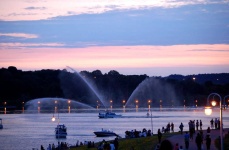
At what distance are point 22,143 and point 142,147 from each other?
135ft

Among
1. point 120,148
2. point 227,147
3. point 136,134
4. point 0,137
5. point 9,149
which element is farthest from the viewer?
point 0,137

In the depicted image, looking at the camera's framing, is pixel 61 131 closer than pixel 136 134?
No

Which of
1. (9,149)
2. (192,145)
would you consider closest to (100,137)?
(9,149)

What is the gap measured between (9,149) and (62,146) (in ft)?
48.3

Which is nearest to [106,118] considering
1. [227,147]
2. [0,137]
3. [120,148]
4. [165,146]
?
[0,137]

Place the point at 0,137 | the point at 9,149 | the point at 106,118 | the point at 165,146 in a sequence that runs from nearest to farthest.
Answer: the point at 165,146
the point at 9,149
the point at 0,137
the point at 106,118

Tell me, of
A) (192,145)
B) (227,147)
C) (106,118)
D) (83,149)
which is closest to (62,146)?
(83,149)

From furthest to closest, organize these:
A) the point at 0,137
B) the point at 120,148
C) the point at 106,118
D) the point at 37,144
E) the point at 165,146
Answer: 1. the point at 106,118
2. the point at 0,137
3. the point at 37,144
4. the point at 120,148
5. the point at 165,146

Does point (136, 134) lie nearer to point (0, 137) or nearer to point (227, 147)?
point (227, 147)

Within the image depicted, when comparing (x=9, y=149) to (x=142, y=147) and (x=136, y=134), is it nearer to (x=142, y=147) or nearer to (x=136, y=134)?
(x=136, y=134)

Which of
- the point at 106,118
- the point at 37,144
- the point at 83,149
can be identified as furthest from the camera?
the point at 106,118

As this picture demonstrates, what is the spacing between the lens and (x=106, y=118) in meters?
157

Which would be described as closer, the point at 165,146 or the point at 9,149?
the point at 165,146

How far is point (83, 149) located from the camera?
2152 inches
